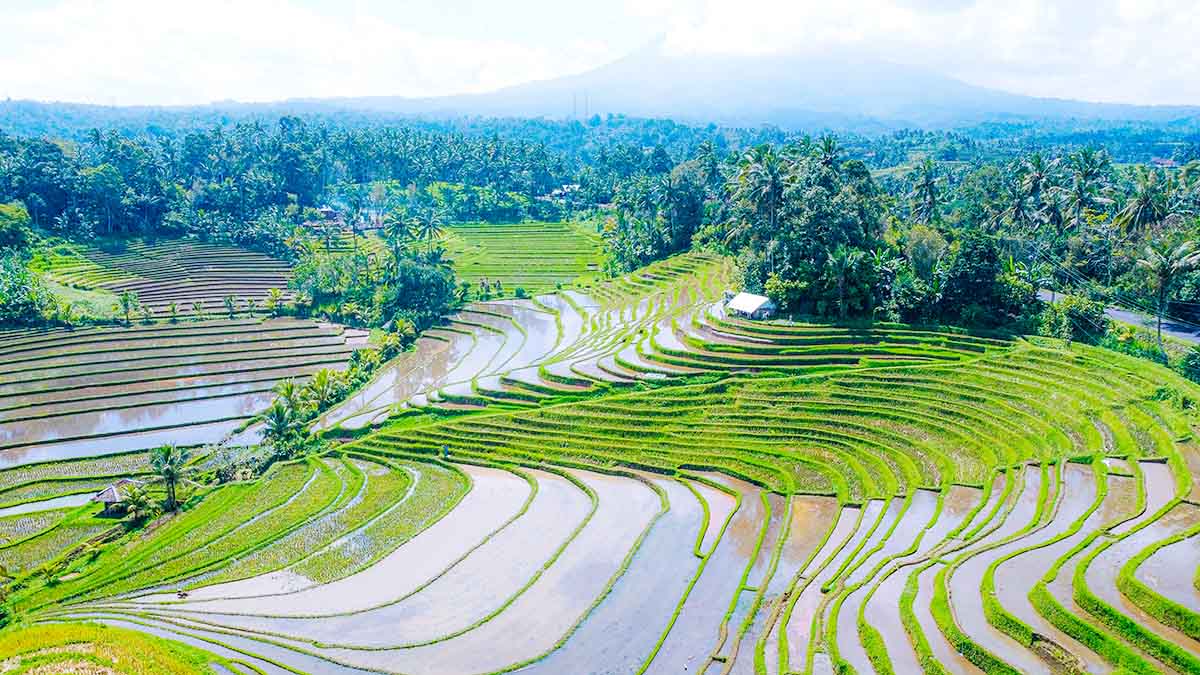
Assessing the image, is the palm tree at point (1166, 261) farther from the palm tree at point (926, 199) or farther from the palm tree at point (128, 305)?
Answer: the palm tree at point (128, 305)

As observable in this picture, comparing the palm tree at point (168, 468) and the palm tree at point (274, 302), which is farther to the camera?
the palm tree at point (274, 302)

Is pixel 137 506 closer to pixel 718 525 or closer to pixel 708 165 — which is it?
pixel 718 525

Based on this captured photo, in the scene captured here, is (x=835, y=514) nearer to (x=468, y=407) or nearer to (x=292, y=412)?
(x=468, y=407)

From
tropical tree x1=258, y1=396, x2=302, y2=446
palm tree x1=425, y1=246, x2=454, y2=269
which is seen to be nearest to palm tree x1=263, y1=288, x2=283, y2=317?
palm tree x1=425, y1=246, x2=454, y2=269

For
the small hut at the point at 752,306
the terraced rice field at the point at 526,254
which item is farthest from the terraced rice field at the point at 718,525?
the terraced rice field at the point at 526,254

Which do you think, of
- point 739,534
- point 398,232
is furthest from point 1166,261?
point 398,232

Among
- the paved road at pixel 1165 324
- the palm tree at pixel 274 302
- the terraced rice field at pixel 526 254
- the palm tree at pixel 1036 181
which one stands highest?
the palm tree at pixel 1036 181
